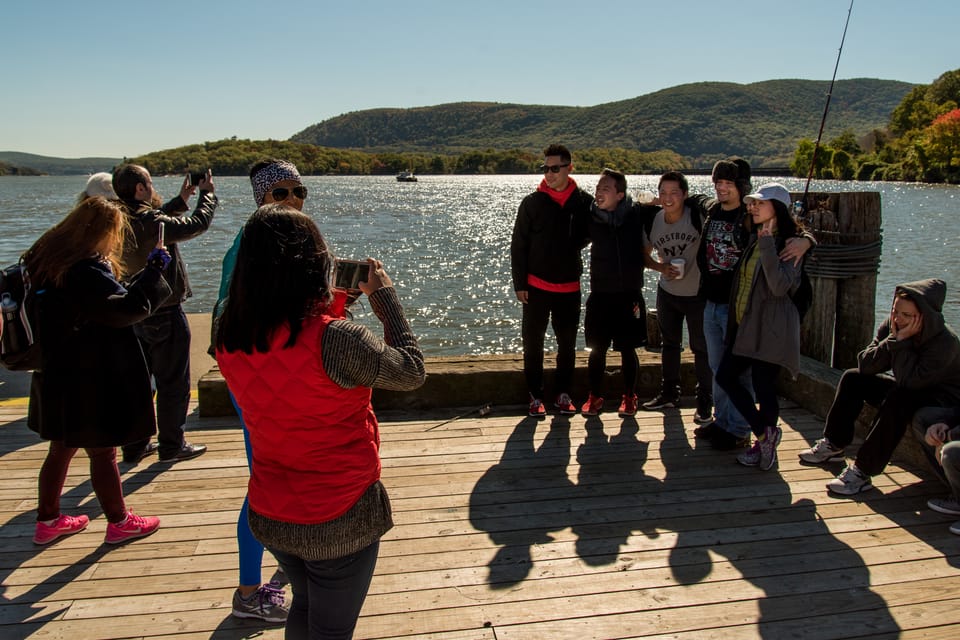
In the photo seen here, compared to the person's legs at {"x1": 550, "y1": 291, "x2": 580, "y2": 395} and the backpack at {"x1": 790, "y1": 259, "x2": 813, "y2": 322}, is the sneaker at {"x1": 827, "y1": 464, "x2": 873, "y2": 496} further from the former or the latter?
the person's legs at {"x1": 550, "y1": 291, "x2": 580, "y2": 395}

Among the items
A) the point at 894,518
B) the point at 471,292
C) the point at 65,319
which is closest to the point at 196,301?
the point at 471,292

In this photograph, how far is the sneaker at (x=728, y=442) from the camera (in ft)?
14.4

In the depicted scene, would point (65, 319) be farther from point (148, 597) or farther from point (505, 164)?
point (505, 164)

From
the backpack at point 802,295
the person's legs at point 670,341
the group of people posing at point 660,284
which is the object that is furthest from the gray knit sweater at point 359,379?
the person's legs at point 670,341

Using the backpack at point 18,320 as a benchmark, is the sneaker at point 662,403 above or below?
below

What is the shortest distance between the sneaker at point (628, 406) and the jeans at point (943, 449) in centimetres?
172

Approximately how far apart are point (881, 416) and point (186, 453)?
3983 mm

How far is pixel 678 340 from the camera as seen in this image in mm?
5156

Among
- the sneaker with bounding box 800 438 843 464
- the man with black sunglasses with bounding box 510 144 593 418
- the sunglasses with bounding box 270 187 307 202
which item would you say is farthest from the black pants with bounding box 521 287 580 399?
the sunglasses with bounding box 270 187 307 202

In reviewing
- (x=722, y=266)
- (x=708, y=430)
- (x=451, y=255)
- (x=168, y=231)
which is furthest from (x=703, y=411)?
(x=451, y=255)

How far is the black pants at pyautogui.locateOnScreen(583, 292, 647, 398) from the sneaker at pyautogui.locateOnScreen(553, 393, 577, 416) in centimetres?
20

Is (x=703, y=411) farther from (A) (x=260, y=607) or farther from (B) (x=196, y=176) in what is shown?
(B) (x=196, y=176)

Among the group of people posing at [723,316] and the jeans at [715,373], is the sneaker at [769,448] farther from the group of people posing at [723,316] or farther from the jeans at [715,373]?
the jeans at [715,373]

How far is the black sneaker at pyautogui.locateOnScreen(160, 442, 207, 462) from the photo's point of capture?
4.24 metres
